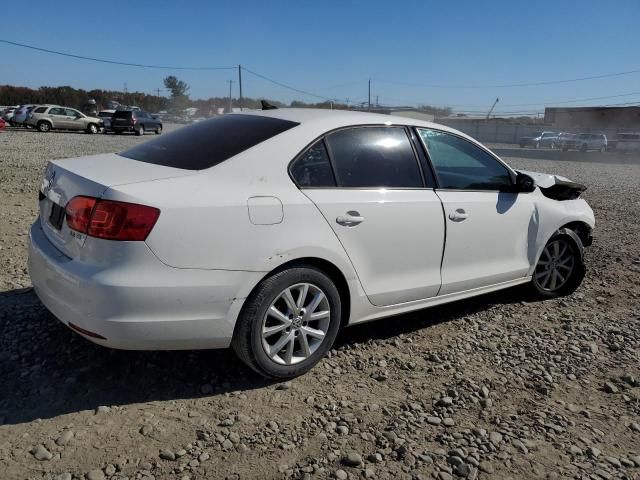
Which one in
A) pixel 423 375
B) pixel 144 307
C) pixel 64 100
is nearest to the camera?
pixel 144 307

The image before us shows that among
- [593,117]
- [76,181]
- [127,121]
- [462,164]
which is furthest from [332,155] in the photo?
[593,117]

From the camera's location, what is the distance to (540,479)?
2570 mm

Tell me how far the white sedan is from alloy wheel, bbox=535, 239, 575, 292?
59 cm

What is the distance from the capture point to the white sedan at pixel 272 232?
276 centimetres

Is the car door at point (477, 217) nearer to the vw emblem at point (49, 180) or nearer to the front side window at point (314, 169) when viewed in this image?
the front side window at point (314, 169)

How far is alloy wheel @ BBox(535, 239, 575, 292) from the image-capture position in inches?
192

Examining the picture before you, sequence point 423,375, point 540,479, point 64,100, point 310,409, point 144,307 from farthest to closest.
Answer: point 64,100 < point 423,375 < point 310,409 < point 144,307 < point 540,479

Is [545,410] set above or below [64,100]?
below

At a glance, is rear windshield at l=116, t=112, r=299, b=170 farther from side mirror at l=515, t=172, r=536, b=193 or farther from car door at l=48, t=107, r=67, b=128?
car door at l=48, t=107, r=67, b=128

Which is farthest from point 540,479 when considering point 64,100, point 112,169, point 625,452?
point 64,100

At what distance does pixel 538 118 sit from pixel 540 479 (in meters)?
76.9

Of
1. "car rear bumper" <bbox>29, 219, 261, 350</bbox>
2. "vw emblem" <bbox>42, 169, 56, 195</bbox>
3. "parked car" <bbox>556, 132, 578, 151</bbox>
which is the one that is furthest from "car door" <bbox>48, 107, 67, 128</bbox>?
"parked car" <bbox>556, 132, 578, 151</bbox>

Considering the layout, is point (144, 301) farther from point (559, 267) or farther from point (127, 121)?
point (127, 121)

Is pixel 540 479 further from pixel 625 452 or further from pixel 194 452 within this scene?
pixel 194 452
